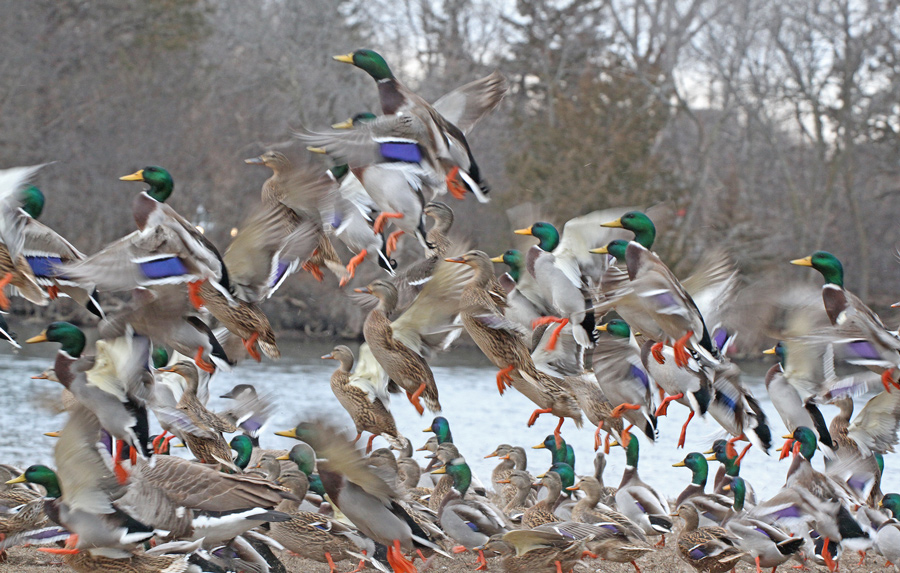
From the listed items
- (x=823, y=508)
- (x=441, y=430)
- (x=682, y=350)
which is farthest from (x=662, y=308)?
(x=441, y=430)

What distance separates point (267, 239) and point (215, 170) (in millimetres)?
19750

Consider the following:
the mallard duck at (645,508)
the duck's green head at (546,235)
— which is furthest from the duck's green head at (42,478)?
the mallard duck at (645,508)

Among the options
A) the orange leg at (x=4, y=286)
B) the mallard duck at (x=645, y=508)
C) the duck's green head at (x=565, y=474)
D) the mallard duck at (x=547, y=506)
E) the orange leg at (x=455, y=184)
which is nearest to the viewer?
the orange leg at (x=4, y=286)

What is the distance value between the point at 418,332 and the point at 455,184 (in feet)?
2.51

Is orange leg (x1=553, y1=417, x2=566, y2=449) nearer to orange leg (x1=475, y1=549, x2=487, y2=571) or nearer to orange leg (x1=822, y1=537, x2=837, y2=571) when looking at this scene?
orange leg (x1=475, y1=549, x2=487, y2=571)

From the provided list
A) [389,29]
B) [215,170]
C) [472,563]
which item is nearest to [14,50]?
[215,170]

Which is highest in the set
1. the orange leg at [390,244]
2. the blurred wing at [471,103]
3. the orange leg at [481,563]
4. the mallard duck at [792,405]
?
the blurred wing at [471,103]

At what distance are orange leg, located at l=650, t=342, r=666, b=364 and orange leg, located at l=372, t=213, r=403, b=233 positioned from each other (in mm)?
1401

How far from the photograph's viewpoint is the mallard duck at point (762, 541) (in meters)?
5.39

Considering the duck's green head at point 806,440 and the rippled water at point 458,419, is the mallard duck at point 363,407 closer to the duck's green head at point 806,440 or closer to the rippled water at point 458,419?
the rippled water at point 458,419

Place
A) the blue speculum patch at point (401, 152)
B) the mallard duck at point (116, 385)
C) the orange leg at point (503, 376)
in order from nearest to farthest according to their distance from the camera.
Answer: the mallard duck at point (116, 385) → the blue speculum patch at point (401, 152) → the orange leg at point (503, 376)

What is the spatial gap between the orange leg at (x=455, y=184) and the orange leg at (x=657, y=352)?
1223mm

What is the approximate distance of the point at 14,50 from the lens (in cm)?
2253

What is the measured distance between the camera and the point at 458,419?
44.4ft
